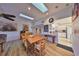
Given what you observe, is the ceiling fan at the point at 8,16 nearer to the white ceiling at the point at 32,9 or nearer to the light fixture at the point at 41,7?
the white ceiling at the point at 32,9

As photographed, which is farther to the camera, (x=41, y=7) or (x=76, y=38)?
(x=41, y=7)

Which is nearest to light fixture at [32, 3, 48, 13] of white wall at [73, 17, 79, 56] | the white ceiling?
the white ceiling

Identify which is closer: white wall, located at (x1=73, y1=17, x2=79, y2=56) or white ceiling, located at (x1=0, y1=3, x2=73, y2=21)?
white wall, located at (x1=73, y1=17, x2=79, y2=56)

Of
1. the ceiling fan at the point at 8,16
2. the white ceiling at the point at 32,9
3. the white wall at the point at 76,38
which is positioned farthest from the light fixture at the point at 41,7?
the white wall at the point at 76,38

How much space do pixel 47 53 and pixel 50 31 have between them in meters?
0.43

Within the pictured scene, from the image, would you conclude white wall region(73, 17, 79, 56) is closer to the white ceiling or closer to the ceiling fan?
the white ceiling

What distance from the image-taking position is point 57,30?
2494mm

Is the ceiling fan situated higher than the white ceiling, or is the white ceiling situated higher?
the white ceiling

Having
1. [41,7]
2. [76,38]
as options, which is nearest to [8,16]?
[41,7]

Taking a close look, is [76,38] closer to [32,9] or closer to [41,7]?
[41,7]

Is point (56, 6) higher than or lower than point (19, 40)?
higher

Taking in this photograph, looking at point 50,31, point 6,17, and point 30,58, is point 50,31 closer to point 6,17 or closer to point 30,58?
point 30,58

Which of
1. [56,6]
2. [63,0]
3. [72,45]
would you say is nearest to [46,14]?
[56,6]

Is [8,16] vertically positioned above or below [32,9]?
below
